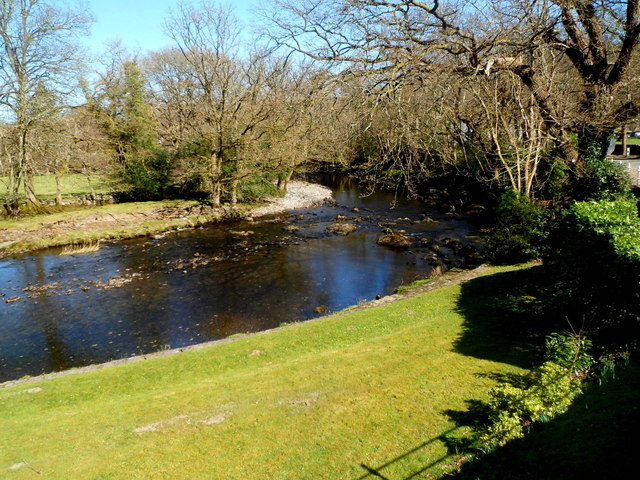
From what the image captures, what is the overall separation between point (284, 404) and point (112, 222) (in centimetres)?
2725

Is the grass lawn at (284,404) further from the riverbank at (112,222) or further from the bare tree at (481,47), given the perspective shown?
the riverbank at (112,222)

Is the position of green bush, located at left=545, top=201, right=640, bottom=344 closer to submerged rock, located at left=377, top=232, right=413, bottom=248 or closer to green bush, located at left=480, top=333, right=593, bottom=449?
green bush, located at left=480, top=333, right=593, bottom=449

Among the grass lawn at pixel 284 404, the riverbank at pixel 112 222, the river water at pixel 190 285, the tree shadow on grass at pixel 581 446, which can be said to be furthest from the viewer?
the riverbank at pixel 112 222

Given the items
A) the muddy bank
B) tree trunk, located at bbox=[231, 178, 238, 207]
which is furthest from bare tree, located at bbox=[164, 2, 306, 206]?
the muddy bank

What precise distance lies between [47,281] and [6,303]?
8.84ft

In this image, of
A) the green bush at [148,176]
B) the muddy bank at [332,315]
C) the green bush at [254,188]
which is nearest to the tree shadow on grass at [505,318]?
the muddy bank at [332,315]

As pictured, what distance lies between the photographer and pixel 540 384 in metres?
6.82

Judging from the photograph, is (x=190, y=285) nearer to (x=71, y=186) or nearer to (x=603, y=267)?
(x=603, y=267)

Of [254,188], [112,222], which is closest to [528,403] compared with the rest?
[112,222]

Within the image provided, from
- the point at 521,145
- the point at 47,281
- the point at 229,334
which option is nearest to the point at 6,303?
the point at 47,281

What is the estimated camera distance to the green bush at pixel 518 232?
16953mm

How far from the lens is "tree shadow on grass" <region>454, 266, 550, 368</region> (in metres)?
9.23

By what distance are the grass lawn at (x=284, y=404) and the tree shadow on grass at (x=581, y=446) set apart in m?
0.96

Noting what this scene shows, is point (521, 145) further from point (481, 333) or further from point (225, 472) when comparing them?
point (225, 472)
